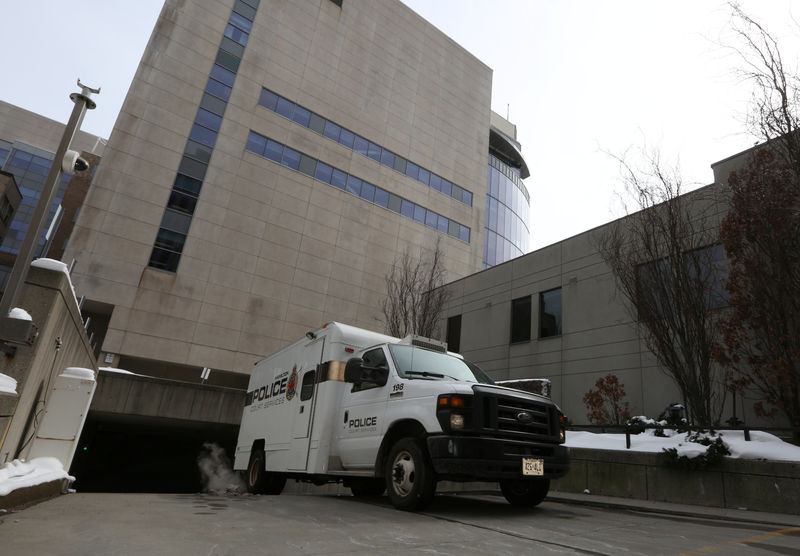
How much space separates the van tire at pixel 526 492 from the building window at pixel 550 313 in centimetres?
1251

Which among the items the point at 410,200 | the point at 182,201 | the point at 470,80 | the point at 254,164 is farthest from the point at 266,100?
the point at 470,80

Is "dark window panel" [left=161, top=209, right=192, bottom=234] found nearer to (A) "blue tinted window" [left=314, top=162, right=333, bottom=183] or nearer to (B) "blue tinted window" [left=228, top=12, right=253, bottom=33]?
(A) "blue tinted window" [left=314, top=162, right=333, bottom=183]

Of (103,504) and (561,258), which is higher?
(561,258)

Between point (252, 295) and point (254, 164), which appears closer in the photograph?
point (252, 295)

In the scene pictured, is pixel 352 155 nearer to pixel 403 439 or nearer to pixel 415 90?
pixel 415 90

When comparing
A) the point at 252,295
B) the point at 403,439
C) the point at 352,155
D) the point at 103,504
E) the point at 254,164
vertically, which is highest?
the point at 352,155

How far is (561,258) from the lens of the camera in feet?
64.8

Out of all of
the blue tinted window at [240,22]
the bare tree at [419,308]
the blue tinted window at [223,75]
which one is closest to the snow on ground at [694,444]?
the bare tree at [419,308]

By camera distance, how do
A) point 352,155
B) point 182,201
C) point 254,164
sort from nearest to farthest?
point 182,201 < point 254,164 < point 352,155

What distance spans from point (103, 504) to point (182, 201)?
27892 mm

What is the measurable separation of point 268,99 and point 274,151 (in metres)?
4.24

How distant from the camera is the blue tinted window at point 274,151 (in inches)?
1345

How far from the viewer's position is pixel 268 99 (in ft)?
115

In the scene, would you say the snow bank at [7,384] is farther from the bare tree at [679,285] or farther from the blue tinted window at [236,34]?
the blue tinted window at [236,34]
